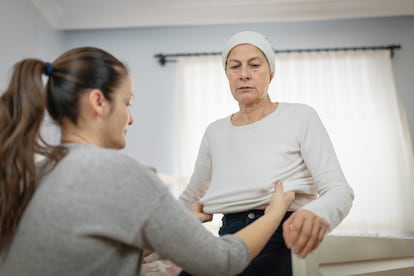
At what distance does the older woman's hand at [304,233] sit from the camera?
2.40ft

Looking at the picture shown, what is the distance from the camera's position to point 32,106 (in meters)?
0.71

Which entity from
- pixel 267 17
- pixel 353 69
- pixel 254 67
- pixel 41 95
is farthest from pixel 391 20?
pixel 41 95

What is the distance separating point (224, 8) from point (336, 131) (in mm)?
1522

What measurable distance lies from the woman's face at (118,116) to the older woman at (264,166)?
0.35 metres

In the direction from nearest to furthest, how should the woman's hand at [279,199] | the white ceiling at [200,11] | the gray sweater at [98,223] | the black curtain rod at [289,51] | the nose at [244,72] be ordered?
the gray sweater at [98,223] < the woman's hand at [279,199] < the nose at [244,72] < the white ceiling at [200,11] < the black curtain rod at [289,51]

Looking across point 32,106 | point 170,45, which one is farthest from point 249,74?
point 170,45

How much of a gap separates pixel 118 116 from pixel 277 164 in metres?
0.45

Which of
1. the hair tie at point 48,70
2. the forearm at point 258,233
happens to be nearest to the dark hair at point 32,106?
the hair tie at point 48,70

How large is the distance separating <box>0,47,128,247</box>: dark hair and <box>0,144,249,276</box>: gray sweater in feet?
0.12

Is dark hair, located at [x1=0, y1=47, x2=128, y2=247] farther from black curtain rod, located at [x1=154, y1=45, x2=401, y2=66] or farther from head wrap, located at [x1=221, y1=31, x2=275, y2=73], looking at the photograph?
black curtain rod, located at [x1=154, y1=45, x2=401, y2=66]

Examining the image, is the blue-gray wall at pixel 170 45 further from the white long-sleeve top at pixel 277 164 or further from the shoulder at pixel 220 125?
the white long-sleeve top at pixel 277 164

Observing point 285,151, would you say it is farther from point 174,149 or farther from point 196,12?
point 196,12

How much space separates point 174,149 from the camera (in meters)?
3.44

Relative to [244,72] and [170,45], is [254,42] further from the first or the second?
[170,45]
